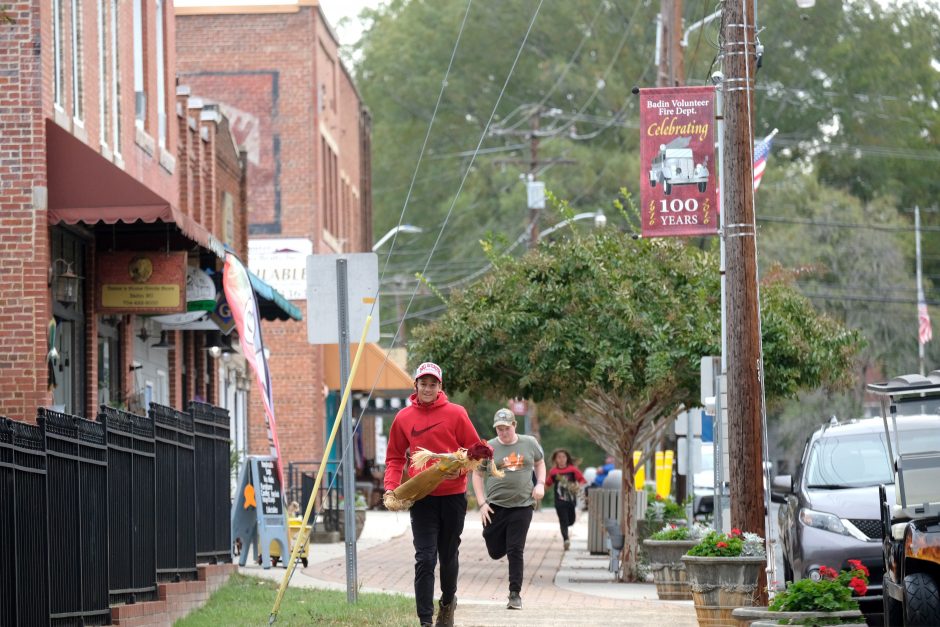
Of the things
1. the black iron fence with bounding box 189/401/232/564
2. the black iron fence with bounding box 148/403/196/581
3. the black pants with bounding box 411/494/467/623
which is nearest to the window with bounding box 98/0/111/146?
the black iron fence with bounding box 189/401/232/564

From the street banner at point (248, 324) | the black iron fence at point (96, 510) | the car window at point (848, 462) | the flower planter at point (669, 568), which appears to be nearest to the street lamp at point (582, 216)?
the street banner at point (248, 324)

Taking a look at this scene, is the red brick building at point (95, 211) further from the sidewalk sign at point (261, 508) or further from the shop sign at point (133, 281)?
the sidewalk sign at point (261, 508)

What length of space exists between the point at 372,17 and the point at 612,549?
5881 centimetres

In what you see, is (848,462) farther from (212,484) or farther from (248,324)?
(248,324)

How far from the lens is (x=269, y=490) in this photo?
20734mm

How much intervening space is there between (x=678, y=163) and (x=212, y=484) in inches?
219

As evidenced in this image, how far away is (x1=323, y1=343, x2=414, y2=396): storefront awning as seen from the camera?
137 ft

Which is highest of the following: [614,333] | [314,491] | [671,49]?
[671,49]

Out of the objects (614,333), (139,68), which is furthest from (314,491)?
(139,68)

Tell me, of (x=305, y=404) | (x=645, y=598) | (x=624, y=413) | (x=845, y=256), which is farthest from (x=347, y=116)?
(x=645, y=598)

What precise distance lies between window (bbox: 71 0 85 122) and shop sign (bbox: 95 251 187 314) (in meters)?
1.76

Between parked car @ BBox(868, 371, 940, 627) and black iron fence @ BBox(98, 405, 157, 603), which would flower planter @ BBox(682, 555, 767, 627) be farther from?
black iron fence @ BBox(98, 405, 157, 603)

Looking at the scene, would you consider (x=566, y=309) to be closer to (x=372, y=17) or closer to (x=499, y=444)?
(x=499, y=444)

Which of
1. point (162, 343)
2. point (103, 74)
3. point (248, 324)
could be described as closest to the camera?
point (248, 324)
